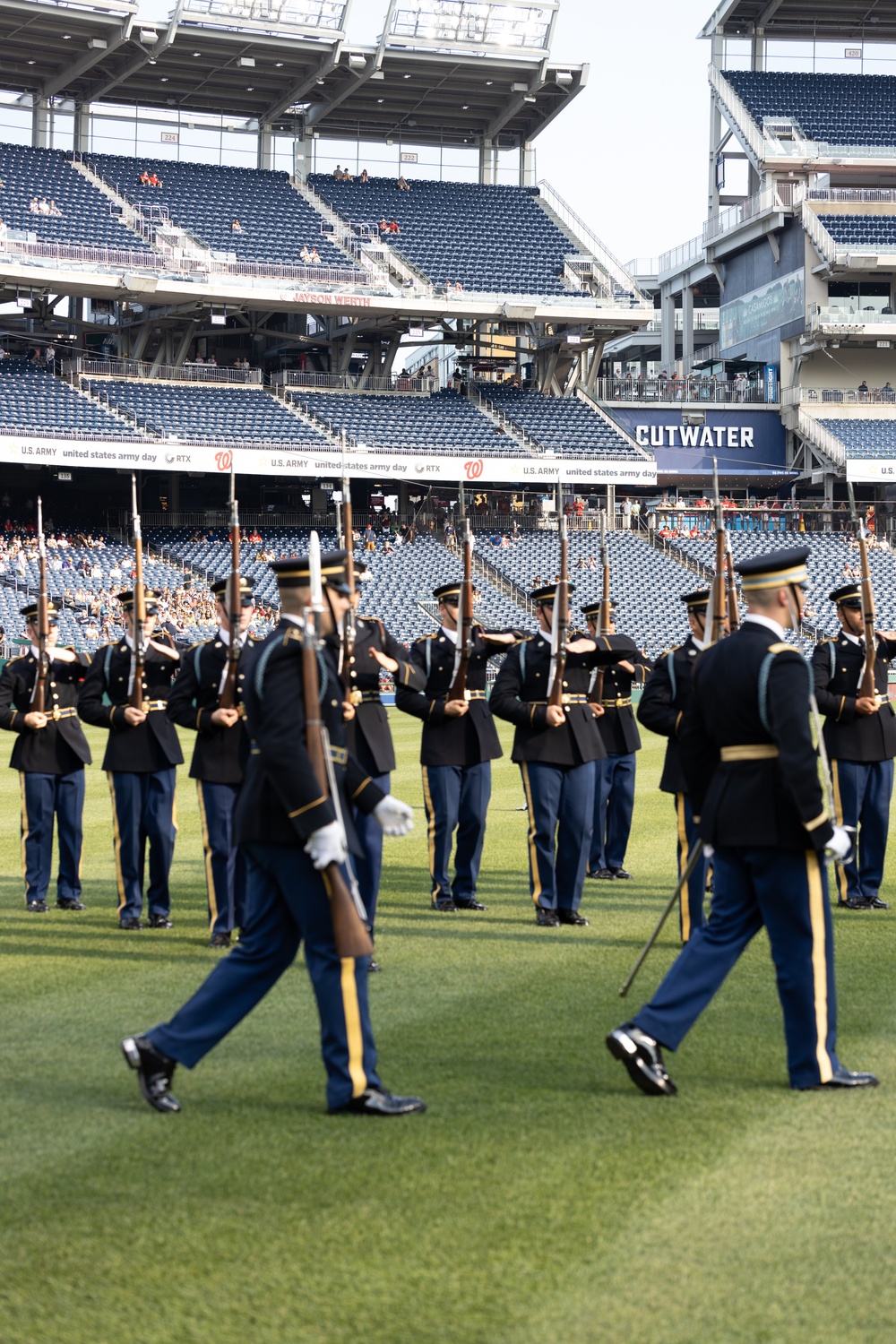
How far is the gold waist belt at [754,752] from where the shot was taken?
223 inches

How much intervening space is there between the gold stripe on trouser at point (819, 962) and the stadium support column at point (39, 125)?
147 ft

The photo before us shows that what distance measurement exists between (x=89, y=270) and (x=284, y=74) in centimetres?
1051

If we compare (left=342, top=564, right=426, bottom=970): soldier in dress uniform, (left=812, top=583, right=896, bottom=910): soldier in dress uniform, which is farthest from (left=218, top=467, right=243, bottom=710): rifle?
(left=812, top=583, right=896, bottom=910): soldier in dress uniform

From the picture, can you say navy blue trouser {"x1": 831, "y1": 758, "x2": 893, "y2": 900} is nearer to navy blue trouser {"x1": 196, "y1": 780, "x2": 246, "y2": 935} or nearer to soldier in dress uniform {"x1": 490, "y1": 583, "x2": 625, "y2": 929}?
soldier in dress uniform {"x1": 490, "y1": 583, "x2": 625, "y2": 929}

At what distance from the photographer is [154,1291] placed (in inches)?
152

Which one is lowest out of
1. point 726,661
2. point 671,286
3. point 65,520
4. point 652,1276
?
point 652,1276

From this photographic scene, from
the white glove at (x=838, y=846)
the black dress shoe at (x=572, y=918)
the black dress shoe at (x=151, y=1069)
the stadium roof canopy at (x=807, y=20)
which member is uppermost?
the stadium roof canopy at (x=807, y=20)

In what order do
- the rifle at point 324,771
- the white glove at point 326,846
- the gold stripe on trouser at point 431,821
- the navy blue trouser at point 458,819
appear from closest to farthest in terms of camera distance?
the white glove at point 326,846, the rifle at point 324,771, the navy blue trouser at point 458,819, the gold stripe on trouser at point 431,821

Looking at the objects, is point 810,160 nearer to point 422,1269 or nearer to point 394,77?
point 394,77

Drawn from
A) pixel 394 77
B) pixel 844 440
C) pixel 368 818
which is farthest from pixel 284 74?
pixel 368 818

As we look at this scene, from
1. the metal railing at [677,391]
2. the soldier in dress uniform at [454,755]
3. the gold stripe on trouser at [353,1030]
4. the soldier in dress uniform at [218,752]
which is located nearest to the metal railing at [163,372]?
the metal railing at [677,391]

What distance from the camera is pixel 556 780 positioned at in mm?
9336

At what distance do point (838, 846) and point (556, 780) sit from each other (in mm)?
3970

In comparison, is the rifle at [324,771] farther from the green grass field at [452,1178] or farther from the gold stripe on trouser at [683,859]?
the gold stripe on trouser at [683,859]
